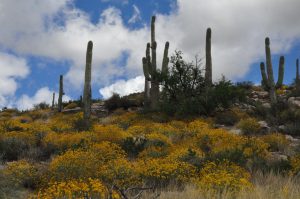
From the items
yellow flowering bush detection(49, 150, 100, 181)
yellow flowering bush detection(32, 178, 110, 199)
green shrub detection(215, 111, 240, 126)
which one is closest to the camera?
yellow flowering bush detection(32, 178, 110, 199)

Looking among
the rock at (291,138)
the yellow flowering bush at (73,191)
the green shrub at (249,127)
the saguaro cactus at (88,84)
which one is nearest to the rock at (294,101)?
the green shrub at (249,127)

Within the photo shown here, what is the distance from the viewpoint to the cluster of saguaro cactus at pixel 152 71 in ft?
72.9

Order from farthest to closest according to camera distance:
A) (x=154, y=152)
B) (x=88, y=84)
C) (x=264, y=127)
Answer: (x=88, y=84) < (x=264, y=127) < (x=154, y=152)

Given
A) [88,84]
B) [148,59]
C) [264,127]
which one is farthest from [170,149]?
[148,59]

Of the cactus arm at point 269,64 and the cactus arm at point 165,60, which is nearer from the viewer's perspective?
the cactus arm at point 269,64

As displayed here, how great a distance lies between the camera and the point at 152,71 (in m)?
22.6

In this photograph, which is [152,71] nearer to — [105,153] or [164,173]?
[105,153]

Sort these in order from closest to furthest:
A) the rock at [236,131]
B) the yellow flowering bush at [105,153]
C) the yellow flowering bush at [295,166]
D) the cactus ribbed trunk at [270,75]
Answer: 1. the yellow flowering bush at [295,166]
2. the yellow flowering bush at [105,153]
3. the rock at [236,131]
4. the cactus ribbed trunk at [270,75]

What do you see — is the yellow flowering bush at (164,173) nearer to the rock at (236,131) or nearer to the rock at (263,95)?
the rock at (236,131)

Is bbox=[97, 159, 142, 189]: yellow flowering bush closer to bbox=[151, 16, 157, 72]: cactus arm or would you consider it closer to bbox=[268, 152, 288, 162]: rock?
bbox=[268, 152, 288, 162]: rock

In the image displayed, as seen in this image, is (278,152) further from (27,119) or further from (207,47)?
(27,119)

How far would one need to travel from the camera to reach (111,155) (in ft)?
31.9

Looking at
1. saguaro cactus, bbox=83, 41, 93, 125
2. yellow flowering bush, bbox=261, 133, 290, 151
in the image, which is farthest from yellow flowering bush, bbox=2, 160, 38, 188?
saguaro cactus, bbox=83, 41, 93, 125

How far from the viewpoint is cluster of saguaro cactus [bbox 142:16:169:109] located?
22.2 metres
